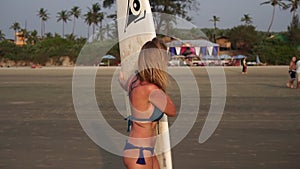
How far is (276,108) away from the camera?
39.8ft

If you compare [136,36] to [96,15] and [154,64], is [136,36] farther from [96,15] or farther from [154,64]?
[96,15]

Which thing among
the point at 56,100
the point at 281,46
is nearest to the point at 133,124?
the point at 56,100

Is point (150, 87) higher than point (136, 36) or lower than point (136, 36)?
lower

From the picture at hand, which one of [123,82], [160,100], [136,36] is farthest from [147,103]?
[136,36]

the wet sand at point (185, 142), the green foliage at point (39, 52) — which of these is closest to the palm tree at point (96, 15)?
the green foliage at point (39, 52)

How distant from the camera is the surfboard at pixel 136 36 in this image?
4.00m

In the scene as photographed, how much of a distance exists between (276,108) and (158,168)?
8922 millimetres

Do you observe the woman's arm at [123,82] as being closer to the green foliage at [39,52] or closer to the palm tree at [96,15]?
the green foliage at [39,52]

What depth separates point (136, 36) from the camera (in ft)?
13.6

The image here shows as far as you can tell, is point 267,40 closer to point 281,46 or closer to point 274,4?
point 281,46

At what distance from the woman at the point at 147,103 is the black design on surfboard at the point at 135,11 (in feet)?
2.22

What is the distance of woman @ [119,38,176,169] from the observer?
342 centimetres

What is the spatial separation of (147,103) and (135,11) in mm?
1043

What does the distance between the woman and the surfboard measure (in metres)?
0.27
